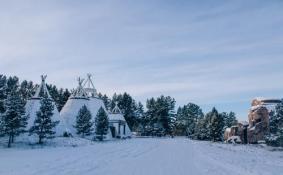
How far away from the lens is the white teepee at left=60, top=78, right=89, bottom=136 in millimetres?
62766

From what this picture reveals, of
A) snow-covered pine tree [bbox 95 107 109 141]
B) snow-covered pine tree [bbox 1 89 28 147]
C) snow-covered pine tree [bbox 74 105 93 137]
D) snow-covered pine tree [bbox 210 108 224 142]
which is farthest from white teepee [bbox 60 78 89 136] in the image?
snow-covered pine tree [bbox 210 108 224 142]

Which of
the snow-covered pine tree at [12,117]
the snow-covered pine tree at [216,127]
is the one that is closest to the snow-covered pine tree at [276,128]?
the snow-covered pine tree at [216,127]

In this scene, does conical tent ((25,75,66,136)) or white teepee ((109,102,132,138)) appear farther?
white teepee ((109,102,132,138))

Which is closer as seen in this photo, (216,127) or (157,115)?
(216,127)

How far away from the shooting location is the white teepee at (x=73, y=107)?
206 ft

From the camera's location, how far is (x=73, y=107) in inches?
2586

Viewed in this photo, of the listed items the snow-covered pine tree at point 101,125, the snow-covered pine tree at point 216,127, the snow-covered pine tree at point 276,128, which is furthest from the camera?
the snow-covered pine tree at point 216,127

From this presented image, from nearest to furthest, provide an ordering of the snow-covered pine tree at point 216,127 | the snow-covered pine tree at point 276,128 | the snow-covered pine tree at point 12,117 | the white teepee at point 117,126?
the snow-covered pine tree at point 12,117
the snow-covered pine tree at point 276,128
the snow-covered pine tree at point 216,127
the white teepee at point 117,126

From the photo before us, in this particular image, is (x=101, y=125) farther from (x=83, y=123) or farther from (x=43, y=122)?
(x=43, y=122)

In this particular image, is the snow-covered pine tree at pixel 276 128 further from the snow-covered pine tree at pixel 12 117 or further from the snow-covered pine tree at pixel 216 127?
the snow-covered pine tree at pixel 12 117

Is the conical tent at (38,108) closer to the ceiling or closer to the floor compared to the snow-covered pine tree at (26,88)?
closer to the floor

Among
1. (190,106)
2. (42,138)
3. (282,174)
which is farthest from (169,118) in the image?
(282,174)

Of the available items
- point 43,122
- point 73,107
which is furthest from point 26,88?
point 43,122

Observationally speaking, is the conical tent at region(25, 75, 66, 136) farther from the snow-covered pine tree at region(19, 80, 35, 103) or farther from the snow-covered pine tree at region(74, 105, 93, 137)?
the snow-covered pine tree at region(19, 80, 35, 103)
